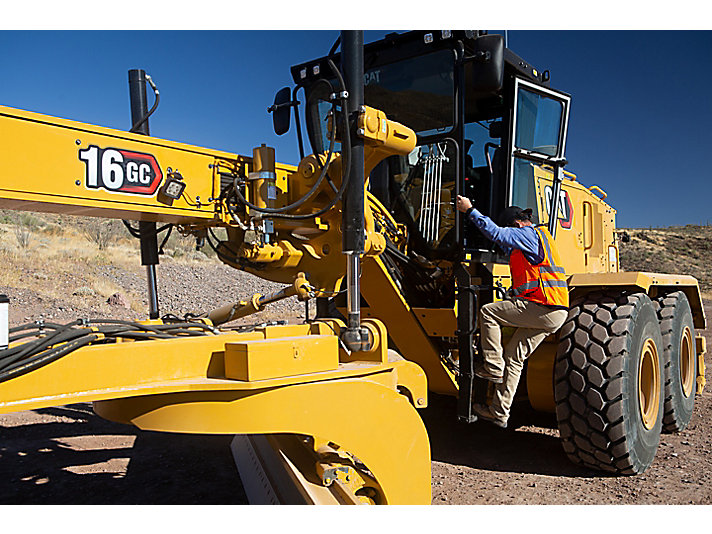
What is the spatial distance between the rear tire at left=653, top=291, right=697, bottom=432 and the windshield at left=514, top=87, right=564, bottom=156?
5.57ft

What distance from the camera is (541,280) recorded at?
13.6 ft

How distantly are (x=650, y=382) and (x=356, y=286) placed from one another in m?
3.19

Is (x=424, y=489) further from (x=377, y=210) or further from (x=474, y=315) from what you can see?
(x=377, y=210)

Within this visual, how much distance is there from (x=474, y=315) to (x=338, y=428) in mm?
1769

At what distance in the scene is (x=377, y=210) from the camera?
435 cm

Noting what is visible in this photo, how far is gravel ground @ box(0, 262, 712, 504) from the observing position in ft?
13.1

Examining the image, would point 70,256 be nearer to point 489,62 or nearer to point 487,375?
point 487,375

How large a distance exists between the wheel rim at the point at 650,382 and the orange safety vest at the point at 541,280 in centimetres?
120

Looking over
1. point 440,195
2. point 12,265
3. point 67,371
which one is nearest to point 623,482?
point 440,195

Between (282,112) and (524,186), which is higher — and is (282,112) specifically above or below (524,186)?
above

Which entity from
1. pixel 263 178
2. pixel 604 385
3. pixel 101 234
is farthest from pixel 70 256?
pixel 604 385

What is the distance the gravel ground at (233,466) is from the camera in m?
4.01

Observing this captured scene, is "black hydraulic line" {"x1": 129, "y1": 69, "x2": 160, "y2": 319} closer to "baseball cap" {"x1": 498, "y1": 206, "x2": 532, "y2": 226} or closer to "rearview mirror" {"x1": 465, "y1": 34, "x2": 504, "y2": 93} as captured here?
"rearview mirror" {"x1": 465, "y1": 34, "x2": 504, "y2": 93}

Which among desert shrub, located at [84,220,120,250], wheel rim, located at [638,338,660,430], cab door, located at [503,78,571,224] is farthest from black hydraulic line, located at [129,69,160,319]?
desert shrub, located at [84,220,120,250]
